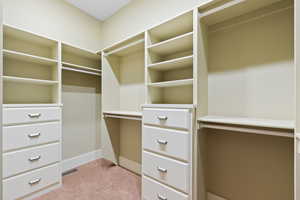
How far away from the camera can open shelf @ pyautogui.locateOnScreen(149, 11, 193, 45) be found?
1324 millimetres

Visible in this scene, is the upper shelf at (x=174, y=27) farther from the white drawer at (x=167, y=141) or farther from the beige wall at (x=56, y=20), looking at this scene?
the beige wall at (x=56, y=20)

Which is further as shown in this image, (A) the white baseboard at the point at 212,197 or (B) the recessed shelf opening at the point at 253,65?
(A) the white baseboard at the point at 212,197

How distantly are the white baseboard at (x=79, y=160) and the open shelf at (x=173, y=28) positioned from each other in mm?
2146

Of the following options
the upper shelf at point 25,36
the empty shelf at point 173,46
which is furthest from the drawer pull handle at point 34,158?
the empty shelf at point 173,46

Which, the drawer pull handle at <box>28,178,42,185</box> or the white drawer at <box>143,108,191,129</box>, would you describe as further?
the drawer pull handle at <box>28,178,42,185</box>

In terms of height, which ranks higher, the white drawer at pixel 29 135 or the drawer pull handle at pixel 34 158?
the white drawer at pixel 29 135

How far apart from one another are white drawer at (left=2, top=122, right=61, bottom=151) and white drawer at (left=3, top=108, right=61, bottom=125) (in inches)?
2.4

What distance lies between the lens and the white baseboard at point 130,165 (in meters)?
2.08

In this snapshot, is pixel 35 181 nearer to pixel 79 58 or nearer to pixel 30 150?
pixel 30 150

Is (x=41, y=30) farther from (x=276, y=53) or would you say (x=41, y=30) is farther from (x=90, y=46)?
(x=276, y=53)

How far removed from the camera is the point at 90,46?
2.53 metres

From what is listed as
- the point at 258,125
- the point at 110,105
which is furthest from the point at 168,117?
the point at 110,105

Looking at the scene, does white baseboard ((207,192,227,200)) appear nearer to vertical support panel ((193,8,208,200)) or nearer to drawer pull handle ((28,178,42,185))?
vertical support panel ((193,8,208,200))

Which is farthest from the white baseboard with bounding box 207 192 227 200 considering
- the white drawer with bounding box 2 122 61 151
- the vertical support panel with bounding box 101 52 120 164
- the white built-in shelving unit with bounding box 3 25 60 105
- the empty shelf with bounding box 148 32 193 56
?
the white built-in shelving unit with bounding box 3 25 60 105
